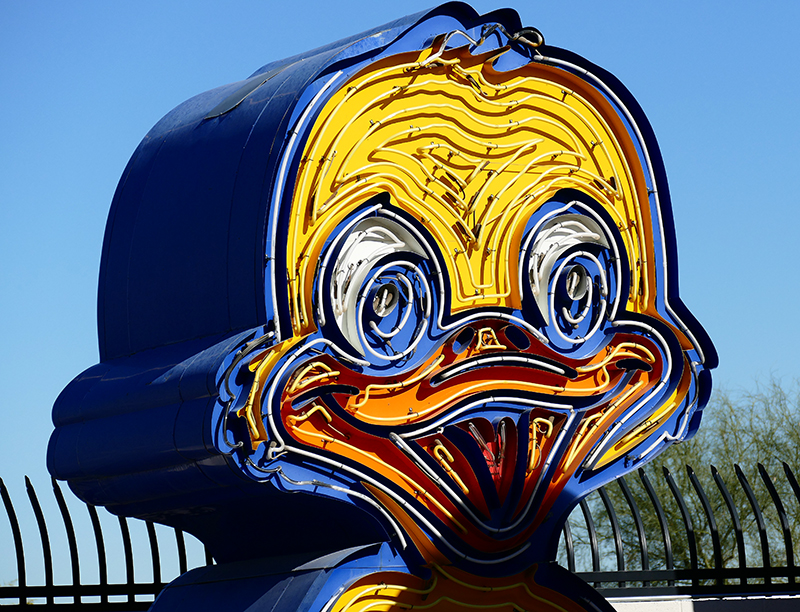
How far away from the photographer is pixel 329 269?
27.6ft

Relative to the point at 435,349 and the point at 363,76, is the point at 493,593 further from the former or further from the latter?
the point at 363,76

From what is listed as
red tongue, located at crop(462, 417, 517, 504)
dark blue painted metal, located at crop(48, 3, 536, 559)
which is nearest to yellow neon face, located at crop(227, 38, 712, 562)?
red tongue, located at crop(462, 417, 517, 504)

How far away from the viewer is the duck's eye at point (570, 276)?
9820 mm

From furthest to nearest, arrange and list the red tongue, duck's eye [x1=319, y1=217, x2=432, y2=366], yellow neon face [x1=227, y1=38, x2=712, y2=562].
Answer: the red tongue, duck's eye [x1=319, y1=217, x2=432, y2=366], yellow neon face [x1=227, y1=38, x2=712, y2=562]

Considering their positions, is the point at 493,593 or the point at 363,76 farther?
the point at 493,593

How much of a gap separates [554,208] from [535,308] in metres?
0.91

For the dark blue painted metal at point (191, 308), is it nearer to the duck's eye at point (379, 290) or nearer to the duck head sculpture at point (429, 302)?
the duck head sculpture at point (429, 302)

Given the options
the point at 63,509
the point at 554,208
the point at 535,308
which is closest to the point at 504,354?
the point at 535,308

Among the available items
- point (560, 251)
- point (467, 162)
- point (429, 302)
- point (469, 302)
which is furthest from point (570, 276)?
point (429, 302)

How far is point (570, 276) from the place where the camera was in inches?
Result: 395

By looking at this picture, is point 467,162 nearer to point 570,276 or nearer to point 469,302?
point 469,302

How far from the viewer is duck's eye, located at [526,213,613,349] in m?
9.82

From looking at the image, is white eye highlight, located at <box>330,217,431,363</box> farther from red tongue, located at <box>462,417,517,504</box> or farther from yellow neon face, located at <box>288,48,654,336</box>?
red tongue, located at <box>462,417,517,504</box>

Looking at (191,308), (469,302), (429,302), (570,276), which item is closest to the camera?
(191,308)
